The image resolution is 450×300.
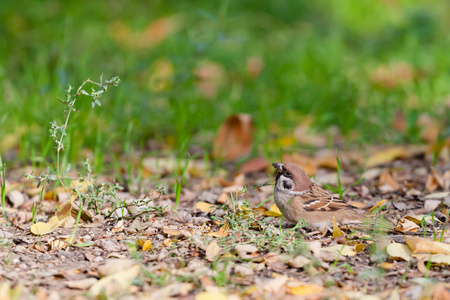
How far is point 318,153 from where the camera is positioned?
5.73 m

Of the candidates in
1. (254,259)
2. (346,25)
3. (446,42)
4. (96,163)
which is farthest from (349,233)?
(346,25)

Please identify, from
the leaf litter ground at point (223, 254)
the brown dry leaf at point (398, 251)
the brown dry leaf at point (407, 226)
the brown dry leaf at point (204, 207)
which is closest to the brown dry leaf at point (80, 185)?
the leaf litter ground at point (223, 254)

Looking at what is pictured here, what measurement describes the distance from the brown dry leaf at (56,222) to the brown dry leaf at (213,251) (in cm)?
106

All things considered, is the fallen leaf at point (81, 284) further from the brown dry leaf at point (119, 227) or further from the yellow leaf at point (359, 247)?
the yellow leaf at point (359, 247)

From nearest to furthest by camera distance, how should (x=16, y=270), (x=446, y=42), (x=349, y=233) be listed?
(x=16, y=270) → (x=349, y=233) → (x=446, y=42)

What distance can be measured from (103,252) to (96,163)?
155 cm

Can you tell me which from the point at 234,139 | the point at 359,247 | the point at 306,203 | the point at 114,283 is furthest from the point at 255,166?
the point at 114,283

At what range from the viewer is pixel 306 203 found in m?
3.73

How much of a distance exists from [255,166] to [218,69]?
9.17 ft

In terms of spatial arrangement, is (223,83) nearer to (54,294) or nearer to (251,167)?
(251,167)

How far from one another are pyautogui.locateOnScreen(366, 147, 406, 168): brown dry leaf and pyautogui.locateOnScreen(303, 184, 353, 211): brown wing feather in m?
1.52

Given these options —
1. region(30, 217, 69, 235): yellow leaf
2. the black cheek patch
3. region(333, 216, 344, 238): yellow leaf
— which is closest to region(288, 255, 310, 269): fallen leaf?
region(333, 216, 344, 238): yellow leaf

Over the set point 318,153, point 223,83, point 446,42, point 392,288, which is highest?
point 446,42

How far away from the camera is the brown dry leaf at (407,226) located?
3.64m
